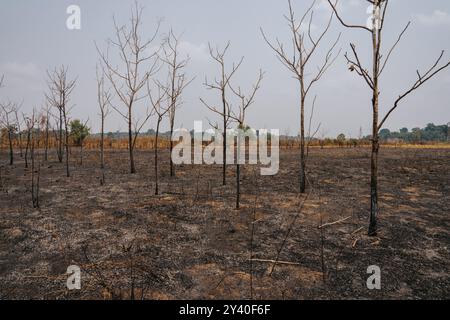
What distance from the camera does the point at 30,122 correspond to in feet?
39.1

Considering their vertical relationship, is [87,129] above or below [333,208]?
above

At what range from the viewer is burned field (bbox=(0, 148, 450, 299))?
13.5 feet

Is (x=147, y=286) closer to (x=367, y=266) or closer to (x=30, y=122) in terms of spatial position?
(x=367, y=266)

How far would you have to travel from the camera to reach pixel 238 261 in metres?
4.91

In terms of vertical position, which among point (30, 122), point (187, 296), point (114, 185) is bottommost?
point (187, 296)

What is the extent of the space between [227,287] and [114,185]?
25.1 feet

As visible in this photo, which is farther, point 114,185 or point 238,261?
point 114,185

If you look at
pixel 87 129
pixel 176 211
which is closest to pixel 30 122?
pixel 176 211

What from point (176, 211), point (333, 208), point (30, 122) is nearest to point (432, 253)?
point (333, 208)

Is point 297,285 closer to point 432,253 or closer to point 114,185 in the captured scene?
point 432,253

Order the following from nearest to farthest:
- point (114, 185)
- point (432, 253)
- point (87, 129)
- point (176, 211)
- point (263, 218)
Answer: point (432, 253) → point (263, 218) → point (176, 211) → point (114, 185) → point (87, 129)

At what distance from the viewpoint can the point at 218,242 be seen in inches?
226

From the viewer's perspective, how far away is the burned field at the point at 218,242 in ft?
13.5

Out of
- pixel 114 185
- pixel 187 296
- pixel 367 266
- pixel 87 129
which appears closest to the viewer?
pixel 187 296
